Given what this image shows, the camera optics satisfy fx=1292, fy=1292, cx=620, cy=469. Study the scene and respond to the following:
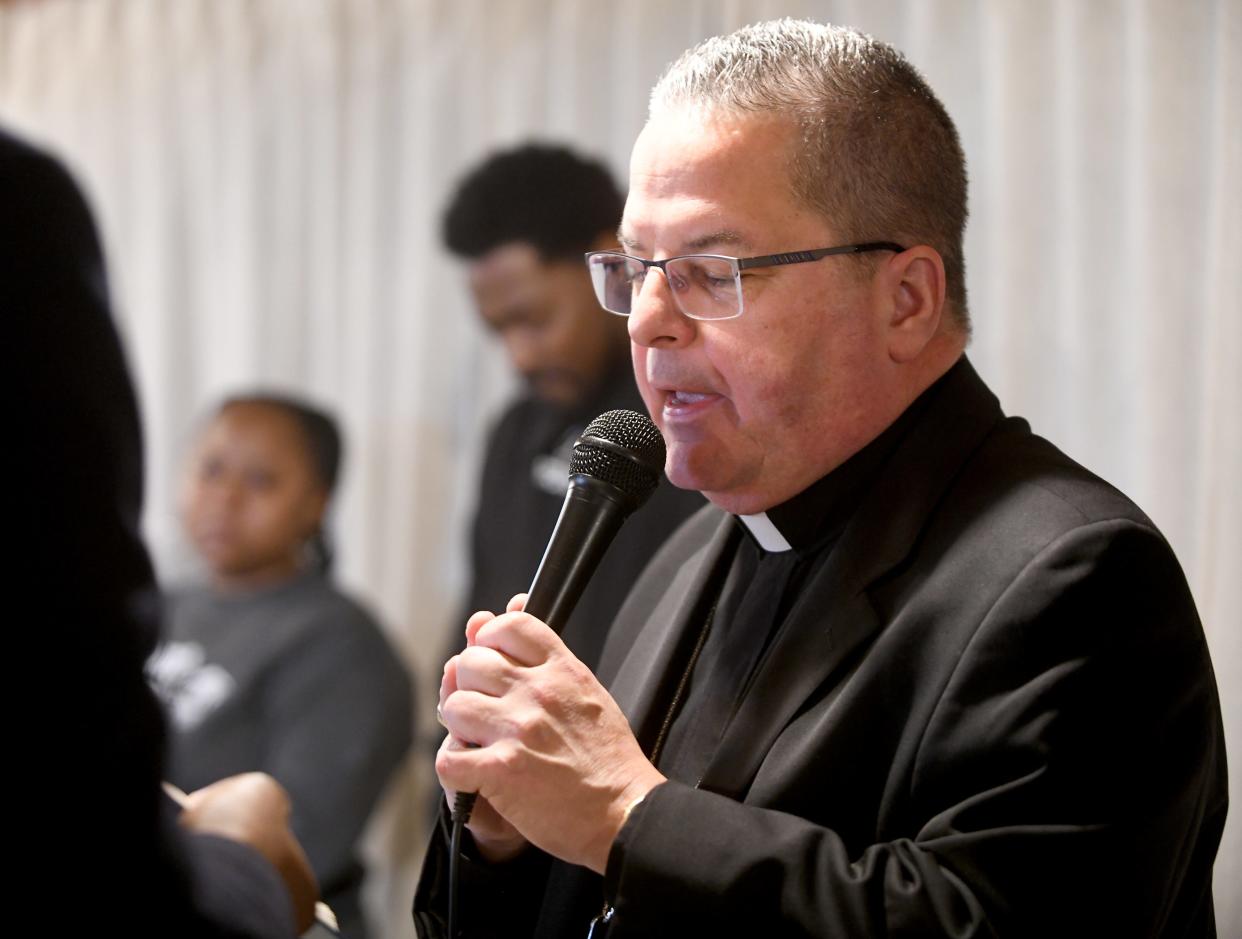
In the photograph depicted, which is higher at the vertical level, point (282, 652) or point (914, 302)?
point (914, 302)

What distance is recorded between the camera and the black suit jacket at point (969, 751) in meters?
0.97

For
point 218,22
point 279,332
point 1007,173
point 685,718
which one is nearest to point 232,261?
point 279,332

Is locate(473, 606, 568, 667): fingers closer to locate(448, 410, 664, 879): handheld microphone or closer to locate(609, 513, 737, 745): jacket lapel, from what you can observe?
locate(448, 410, 664, 879): handheld microphone

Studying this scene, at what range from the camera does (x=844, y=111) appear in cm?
120

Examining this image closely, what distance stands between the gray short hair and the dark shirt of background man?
1196 millimetres

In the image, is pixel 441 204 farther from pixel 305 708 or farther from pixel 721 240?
pixel 721 240

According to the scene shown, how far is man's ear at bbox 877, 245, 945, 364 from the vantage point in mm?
1239

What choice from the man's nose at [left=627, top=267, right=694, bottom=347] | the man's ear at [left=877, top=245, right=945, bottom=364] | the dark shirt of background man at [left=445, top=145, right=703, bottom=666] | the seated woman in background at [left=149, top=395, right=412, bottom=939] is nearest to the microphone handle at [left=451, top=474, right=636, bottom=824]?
the man's nose at [left=627, top=267, right=694, bottom=347]

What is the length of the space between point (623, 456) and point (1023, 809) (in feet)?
1.53

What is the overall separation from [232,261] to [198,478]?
0.83 meters

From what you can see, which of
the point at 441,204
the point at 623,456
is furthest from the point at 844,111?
the point at 441,204

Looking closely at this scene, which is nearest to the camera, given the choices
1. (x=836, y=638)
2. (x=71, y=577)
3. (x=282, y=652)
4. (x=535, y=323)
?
(x=71, y=577)

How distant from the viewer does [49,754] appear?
78 cm

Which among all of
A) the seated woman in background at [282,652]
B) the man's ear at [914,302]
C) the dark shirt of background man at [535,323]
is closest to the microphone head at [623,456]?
the man's ear at [914,302]
